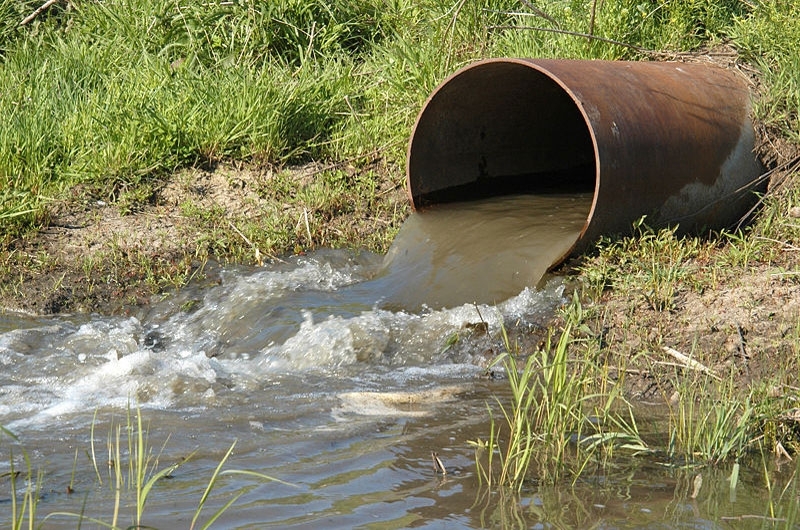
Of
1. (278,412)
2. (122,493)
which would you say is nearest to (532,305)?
(278,412)

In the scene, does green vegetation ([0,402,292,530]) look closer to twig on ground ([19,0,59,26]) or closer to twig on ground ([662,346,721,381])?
twig on ground ([662,346,721,381])

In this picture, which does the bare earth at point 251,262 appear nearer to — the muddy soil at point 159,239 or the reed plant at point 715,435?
the muddy soil at point 159,239

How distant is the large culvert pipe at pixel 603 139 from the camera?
198 inches

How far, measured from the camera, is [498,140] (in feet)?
21.2

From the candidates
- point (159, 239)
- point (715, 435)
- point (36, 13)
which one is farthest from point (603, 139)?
point (36, 13)

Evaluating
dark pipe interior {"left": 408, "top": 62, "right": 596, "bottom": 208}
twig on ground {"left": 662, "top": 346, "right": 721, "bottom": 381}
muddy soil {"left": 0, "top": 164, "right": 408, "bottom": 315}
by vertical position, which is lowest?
twig on ground {"left": 662, "top": 346, "right": 721, "bottom": 381}

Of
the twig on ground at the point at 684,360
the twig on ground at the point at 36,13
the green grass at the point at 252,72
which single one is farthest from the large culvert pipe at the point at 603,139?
the twig on ground at the point at 36,13

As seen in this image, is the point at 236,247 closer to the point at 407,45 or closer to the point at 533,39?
the point at 407,45

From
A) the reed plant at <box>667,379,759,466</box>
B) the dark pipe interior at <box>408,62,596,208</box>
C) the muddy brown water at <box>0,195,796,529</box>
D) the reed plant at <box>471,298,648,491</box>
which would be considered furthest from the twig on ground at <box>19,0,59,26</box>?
the reed plant at <box>667,379,759,466</box>

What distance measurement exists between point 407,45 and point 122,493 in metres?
4.80

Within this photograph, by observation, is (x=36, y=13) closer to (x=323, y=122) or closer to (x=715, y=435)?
(x=323, y=122)

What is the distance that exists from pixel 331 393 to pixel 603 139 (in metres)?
1.90

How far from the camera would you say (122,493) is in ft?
9.67

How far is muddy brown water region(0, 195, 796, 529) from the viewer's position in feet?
9.43
